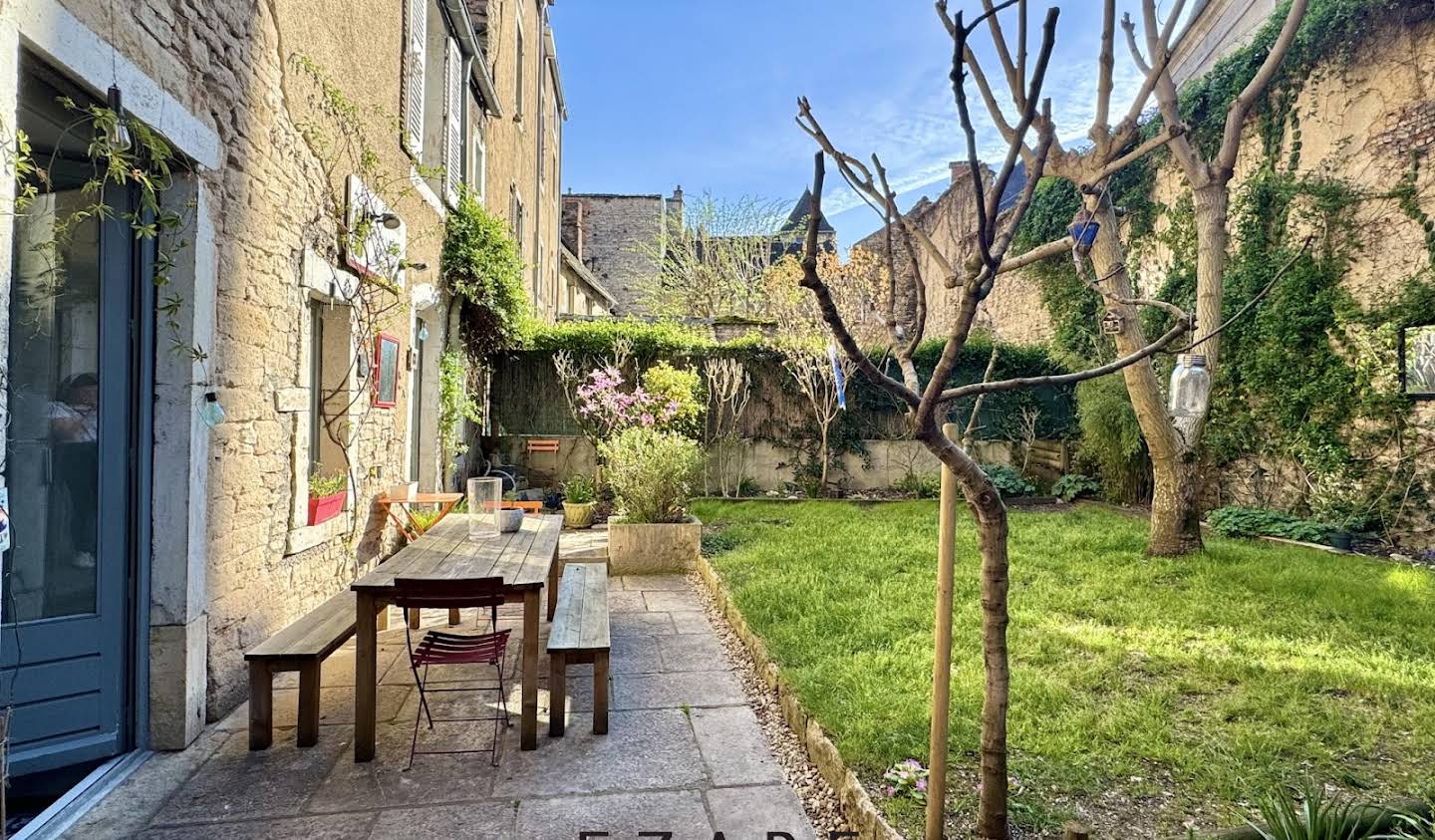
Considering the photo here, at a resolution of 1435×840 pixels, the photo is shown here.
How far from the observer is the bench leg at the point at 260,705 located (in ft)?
9.71

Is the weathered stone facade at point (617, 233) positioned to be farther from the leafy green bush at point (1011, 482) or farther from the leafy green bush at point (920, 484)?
the leafy green bush at point (1011, 482)

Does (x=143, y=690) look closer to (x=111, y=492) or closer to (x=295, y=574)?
(x=111, y=492)

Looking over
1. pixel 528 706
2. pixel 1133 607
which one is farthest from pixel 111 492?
pixel 1133 607

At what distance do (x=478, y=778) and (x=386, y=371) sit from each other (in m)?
3.75

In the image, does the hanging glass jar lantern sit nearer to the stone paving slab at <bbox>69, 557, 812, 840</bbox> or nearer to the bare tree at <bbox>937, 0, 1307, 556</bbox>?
the bare tree at <bbox>937, 0, 1307, 556</bbox>

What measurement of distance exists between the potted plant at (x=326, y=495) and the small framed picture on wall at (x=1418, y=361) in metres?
8.99

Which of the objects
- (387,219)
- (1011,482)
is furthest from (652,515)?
(1011,482)

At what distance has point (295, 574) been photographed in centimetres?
417

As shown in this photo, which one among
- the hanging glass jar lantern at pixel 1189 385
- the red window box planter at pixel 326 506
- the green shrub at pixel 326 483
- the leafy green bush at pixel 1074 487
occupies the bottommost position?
the leafy green bush at pixel 1074 487

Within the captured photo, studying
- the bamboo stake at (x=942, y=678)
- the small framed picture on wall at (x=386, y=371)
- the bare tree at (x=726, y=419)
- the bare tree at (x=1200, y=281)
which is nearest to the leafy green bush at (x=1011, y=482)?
the bare tree at (x=726, y=419)

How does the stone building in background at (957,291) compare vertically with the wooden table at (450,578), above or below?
above

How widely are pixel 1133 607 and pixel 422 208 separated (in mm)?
6444

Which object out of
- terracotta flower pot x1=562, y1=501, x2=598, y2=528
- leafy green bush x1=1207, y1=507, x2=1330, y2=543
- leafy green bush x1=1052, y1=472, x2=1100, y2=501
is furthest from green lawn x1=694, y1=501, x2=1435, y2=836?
leafy green bush x1=1052, y1=472, x2=1100, y2=501

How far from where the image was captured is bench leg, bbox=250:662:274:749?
2961mm
